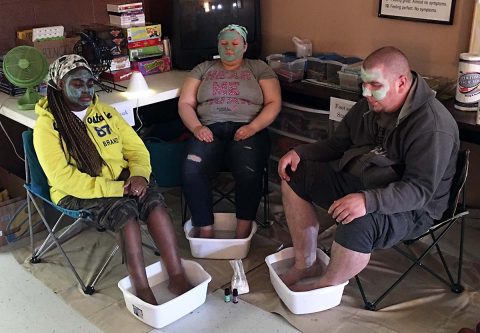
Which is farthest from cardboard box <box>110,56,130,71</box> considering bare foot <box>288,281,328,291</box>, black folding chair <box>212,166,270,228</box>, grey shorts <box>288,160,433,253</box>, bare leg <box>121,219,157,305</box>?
bare foot <box>288,281,328,291</box>

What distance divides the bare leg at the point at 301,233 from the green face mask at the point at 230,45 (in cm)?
79

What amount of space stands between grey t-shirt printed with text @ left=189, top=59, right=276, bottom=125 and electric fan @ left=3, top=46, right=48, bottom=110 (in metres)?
0.80

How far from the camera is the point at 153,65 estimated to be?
3.22m

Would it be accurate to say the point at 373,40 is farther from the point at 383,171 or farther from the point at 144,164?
the point at 144,164

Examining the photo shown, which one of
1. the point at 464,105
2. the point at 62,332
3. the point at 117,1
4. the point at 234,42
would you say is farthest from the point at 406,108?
the point at 117,1

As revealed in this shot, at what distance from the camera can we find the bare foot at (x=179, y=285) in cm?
243

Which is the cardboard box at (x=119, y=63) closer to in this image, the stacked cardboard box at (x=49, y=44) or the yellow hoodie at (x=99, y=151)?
the stacked cardboard box at (x=49, y=44)

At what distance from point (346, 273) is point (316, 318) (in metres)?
0.25

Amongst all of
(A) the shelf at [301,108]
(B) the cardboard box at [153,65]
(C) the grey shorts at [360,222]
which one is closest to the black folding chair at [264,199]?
(A) the shelf at [301,108]

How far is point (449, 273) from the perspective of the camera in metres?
2.49

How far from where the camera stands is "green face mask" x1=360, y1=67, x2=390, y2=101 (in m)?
2.13

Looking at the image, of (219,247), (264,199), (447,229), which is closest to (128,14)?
(264,199)

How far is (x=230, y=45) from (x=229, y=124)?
0.41m

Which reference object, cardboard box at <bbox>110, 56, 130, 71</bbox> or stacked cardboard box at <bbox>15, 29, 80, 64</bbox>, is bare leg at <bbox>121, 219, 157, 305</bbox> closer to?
cardboard box at <bbox>110, 56, 130, 71</bbox>
